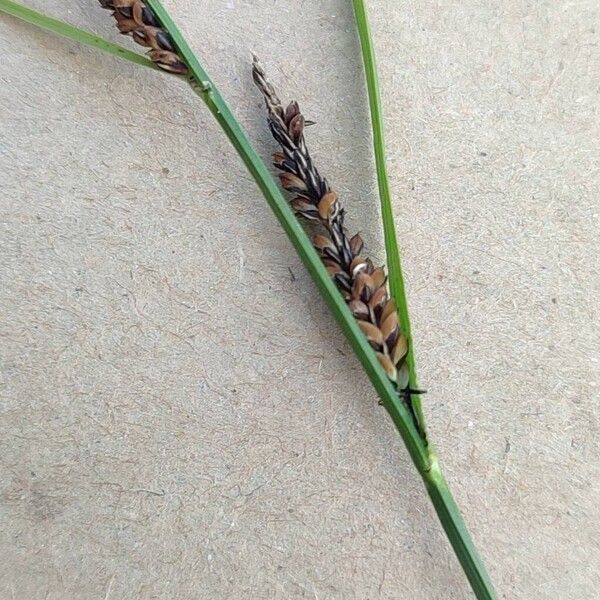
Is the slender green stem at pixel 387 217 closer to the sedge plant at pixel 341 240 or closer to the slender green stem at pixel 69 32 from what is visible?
the sedge plant at pixel 341 240

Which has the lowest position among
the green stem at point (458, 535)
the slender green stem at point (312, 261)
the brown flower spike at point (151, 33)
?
the green stem at point (458, 535)

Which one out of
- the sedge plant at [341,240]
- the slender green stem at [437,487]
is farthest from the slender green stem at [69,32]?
the slender green stem at [437,487]

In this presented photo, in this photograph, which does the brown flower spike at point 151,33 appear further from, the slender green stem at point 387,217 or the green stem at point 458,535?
the green stem at point 458,535

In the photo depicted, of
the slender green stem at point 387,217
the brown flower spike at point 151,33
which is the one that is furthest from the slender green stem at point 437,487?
the brown flower spike at point 151,33

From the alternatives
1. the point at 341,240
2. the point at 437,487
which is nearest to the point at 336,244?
the point at 341,240

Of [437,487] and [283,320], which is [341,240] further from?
[437,487]

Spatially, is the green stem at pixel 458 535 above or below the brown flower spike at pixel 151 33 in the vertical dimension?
below

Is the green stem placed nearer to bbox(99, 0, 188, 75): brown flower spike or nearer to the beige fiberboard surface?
the beige fiberboard surface

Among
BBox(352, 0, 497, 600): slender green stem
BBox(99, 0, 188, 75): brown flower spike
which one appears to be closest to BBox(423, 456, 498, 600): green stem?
BBox(352, 0, 497, 600): slender green stem
